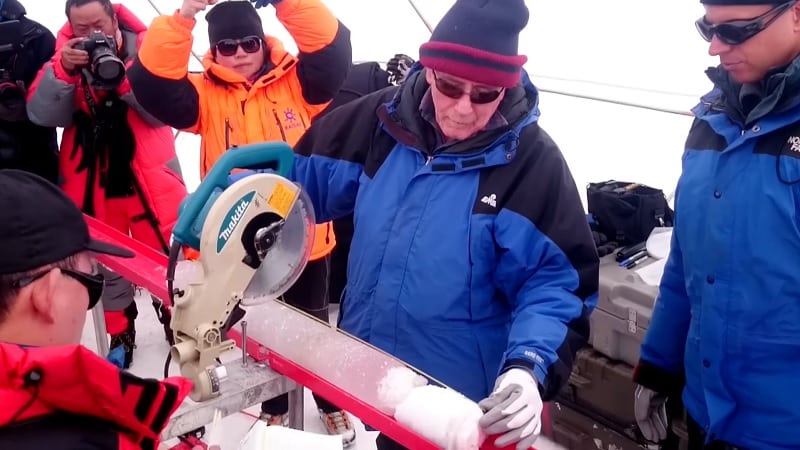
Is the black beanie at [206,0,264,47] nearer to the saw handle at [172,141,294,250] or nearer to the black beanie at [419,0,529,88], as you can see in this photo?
the black beanie at [419,0,529,88]

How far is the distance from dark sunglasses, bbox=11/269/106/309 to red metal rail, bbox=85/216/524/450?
39 centimetres

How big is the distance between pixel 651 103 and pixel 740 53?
274 centimetres

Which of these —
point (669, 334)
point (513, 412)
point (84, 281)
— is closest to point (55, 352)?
point (84, 281)

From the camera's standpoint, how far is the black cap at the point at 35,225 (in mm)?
1002

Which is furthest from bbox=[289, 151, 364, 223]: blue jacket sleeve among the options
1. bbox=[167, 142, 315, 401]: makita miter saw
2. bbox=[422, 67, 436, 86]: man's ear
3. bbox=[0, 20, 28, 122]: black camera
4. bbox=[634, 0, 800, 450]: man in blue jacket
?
bbox=[0, 20, 28, 122]: black camera

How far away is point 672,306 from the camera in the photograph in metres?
1.70

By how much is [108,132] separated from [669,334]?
2072 mm

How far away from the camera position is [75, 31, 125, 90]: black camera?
2.49 meters

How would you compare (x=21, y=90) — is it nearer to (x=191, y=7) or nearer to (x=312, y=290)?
(x=191, y=7)

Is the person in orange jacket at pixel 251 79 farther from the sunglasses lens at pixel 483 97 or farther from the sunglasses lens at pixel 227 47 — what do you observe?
the sunglasses lens at pixel 483 97

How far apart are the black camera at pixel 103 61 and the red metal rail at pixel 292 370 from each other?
77 cm

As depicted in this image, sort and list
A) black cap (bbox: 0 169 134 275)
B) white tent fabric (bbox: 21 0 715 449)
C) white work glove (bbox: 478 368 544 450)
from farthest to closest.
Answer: white tent fabric (bbox: 21 0 715 449) → white work glove (bbox: 478 368 544 450) → black cap (bbox: 0 169 134 275)

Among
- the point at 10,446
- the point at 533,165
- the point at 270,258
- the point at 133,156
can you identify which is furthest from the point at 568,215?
the point at 133,156

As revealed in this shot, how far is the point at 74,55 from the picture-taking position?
2527 mm
